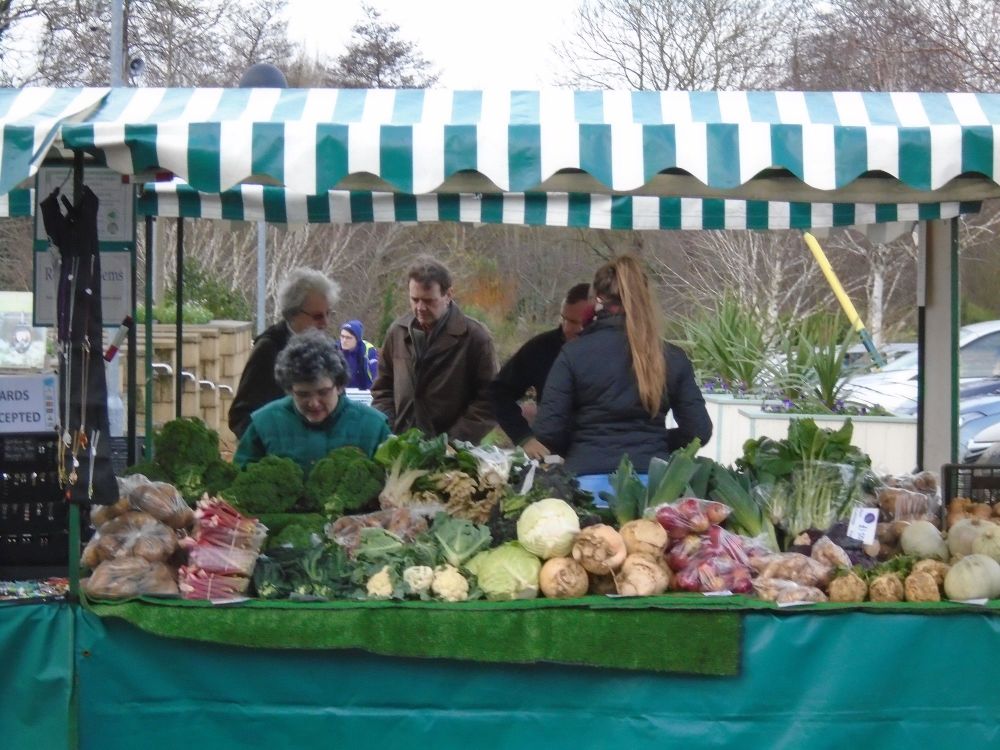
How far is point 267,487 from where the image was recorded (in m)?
4.42

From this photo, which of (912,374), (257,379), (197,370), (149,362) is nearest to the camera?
(257,379)

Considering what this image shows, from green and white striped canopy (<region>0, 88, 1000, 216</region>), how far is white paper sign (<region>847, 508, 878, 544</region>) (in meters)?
1.16

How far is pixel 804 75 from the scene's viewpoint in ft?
61.2

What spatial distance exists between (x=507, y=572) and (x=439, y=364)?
2.66m

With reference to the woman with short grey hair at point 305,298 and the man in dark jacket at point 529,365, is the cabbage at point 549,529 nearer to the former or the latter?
the man in dark jacket at point 529,365

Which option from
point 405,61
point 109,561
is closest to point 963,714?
point 109,561

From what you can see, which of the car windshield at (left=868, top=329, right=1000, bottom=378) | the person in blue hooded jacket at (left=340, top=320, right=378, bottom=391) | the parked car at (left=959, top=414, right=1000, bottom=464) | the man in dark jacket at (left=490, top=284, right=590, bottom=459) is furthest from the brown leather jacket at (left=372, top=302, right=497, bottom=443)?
the car windshield at (left=868, top=329, right=1000, bottom=378)

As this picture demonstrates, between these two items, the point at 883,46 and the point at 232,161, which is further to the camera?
the point at 883,46

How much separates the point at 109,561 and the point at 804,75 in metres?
16.9

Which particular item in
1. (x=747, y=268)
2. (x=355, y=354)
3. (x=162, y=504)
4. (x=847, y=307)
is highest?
(x=747, y=268)

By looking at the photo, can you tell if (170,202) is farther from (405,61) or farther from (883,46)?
(405,61)

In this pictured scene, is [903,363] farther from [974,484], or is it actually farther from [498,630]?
[498,630]

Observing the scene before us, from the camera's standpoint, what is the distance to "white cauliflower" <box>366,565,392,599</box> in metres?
3.77

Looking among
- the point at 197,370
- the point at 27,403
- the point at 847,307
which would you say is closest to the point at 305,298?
the point at 27,403
